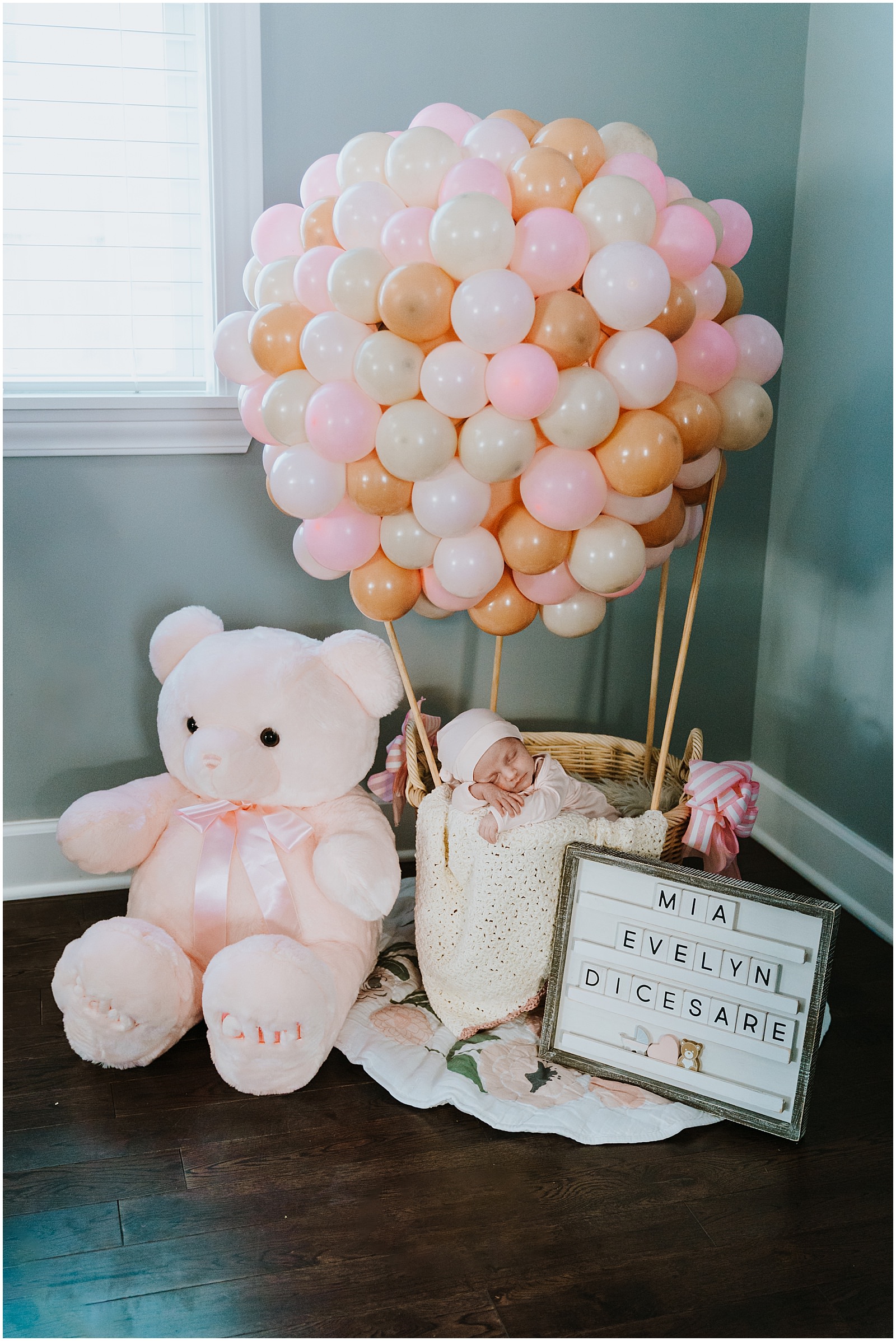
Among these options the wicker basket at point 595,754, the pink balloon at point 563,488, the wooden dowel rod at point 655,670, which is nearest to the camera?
the pink balloon at point 563,488

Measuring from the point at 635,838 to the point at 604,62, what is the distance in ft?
4.87

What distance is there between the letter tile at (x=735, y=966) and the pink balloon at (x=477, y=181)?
104cm

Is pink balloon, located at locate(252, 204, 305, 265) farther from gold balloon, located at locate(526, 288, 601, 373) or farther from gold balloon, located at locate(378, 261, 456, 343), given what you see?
gold balloon, located at locate(526, 288, 601, 373)

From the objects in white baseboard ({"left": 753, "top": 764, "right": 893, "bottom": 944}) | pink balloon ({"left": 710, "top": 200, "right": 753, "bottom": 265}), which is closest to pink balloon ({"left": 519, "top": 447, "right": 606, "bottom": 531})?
pink balloon ({"left": 710, "top": 200, "right": 753, "bottom": 265})

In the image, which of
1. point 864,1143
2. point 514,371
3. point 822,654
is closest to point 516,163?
point 514,371

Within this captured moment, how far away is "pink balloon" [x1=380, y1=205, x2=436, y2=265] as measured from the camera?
1253 mm

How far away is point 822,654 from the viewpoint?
2.15 metres

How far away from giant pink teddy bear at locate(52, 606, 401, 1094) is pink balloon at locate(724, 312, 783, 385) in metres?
0.71

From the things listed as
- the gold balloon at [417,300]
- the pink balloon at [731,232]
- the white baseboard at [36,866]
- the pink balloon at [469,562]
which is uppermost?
the pink balloon at [731,232]

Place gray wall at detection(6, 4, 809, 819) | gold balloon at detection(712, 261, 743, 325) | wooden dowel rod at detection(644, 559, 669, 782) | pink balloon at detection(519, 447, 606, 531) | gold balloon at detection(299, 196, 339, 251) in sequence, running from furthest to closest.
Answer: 1. gray wall at detection(6, 4, 809, 819)
2. wooden dowel rod at detection(644, 559, 669, 782)
3. gold balloon at detection(712, 261, 743, 325)
4. gold balloon at detection(299, 196, 339, 251)
5. pink balloon at detection(519, 447, 606, 531)

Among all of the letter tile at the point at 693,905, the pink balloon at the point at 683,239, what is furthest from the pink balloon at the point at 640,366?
the letter tile at the point at 693,905

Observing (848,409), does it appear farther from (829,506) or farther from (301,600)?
(301,600)

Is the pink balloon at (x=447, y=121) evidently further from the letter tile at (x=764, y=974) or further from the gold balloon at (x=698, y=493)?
the letter tile at (x=764, y=974)

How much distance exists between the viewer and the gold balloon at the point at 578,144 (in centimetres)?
132
